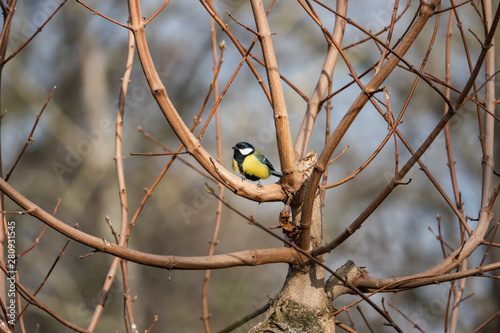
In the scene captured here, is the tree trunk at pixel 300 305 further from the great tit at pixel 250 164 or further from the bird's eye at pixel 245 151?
the bird's eye at pixel 245 151

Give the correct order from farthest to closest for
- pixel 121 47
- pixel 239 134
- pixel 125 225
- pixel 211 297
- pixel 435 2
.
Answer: pixel 121 47, pixel 239 134, pixel 211 297, pixel 125 225, pixel 435 2

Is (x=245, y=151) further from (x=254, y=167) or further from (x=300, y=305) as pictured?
A: (x=300, y=305)

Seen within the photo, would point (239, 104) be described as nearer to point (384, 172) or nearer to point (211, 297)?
point (384, 172)

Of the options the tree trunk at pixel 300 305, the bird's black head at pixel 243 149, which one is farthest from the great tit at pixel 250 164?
the tree trunk at pixel 300 305

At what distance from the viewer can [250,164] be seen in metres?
2.48

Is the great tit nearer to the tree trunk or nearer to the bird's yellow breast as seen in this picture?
the bird's yellow breast

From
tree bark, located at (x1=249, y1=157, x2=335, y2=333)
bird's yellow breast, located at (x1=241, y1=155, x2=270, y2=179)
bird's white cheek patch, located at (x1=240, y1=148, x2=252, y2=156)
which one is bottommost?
tree bark, located at (x1=249, y1=157, x2=335, y2=333)

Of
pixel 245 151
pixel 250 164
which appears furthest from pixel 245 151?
pixel 250 164

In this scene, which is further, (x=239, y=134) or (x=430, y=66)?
(x=239, y=134)

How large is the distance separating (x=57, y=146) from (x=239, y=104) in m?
3.89

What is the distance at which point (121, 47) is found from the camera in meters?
11.2

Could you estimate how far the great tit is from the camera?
96.8 inches

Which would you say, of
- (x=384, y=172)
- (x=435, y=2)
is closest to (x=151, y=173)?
(x=384, y=172)

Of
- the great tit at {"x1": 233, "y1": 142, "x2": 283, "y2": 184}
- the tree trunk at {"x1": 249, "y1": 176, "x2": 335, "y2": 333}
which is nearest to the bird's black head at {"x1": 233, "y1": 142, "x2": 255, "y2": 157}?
the great tit at {"x1": 233, "y1": 142, "x2": 283, "y2": 184}
